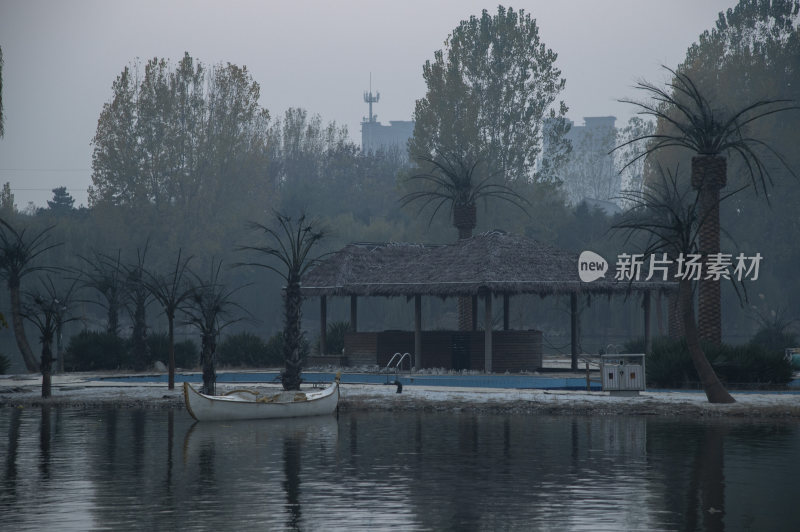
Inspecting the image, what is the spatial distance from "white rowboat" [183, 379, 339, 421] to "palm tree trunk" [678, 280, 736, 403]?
9084mm

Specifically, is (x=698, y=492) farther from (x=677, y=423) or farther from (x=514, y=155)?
(x=514, y=155)

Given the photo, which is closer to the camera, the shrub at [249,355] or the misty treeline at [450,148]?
the shrub at [249,355]

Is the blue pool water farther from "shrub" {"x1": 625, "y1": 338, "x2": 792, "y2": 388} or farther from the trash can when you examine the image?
the trash can

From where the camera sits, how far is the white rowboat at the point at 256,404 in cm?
2673

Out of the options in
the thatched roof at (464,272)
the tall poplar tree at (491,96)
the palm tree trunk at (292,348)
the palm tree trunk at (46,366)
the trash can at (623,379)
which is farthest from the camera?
the tall poplar tree at (491,96)

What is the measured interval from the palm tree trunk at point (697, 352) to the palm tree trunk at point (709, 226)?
363 cm

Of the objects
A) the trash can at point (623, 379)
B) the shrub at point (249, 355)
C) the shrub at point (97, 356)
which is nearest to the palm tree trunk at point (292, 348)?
the trash can at point (623, 379)

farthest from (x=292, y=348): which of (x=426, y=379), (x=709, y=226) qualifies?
(x=709, y=226)

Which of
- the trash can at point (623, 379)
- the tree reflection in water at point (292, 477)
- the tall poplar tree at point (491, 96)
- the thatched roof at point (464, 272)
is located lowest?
the tree reflection in water at point (292, 477)

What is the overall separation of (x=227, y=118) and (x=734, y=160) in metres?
36.0

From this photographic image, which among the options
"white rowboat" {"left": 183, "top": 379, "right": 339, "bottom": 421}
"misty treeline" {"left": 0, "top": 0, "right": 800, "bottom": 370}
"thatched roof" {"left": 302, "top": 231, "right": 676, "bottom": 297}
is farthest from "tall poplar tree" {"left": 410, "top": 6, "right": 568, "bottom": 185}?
"white rowboat" {"left": 183, "top": 379, "right": 339, "bottom": 421}

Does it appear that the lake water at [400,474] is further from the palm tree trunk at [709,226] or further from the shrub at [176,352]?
the shrub at [176,352]

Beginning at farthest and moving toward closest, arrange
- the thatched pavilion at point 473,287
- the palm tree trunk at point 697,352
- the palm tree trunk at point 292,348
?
the thatched pavilion at point 473,287
the palm tree trunk at point 292,348
the palm tree trunk at point 697,352

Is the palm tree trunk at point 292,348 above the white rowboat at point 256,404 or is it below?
above
